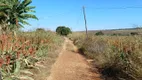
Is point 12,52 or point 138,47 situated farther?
point 138,47

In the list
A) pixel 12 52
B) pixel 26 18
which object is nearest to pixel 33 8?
pixel 26 18

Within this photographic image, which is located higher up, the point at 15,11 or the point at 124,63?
the point at 15,11

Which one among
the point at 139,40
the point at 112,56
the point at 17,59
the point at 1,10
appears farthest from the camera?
the point at 1,10

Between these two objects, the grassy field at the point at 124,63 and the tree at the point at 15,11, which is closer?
the grassy field at the point at 124,63

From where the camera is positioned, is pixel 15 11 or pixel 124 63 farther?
pixel 15 11

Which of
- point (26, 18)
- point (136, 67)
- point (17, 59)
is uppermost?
point (26, 18)

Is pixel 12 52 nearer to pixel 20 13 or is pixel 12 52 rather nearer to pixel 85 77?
pixel 85 77

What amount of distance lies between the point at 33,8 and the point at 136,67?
26673 mm

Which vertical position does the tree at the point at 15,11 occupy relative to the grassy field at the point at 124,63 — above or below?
above

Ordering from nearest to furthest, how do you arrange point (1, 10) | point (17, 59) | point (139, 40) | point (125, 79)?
point (17, 59) → point (125, 79) → point (139, 40) → point (1, 10)

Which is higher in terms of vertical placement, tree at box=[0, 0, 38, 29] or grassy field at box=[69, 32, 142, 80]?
tree at box=[0, 0, 38, 29]

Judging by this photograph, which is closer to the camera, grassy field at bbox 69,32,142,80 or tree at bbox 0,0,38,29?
grassy field at bbox 69,32,142,80

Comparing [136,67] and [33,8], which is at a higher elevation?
Answer: [33,8]

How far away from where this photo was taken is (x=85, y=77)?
9.55 meters
